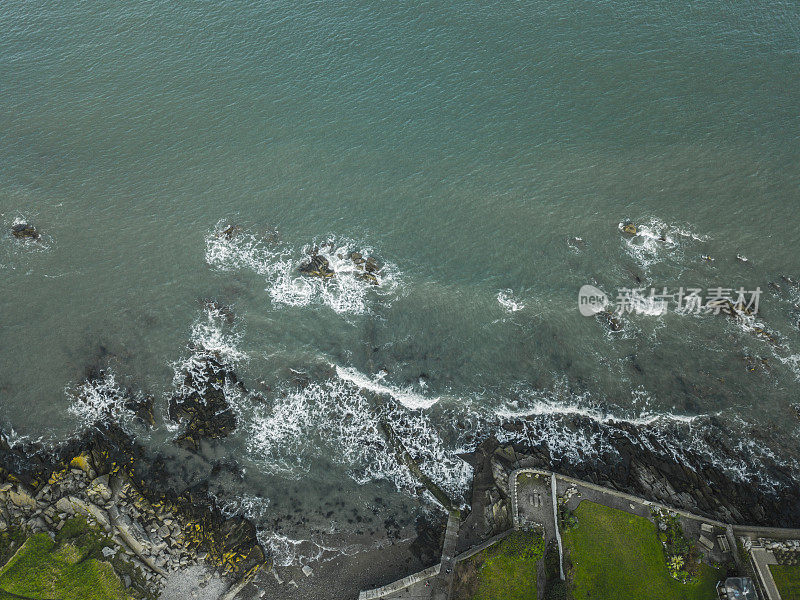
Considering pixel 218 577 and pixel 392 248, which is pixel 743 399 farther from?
pixel 218 577

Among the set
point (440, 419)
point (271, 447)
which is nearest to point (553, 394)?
point (440, 419)

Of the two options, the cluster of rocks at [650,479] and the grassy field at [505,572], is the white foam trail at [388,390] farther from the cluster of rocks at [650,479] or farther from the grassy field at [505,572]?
the grassy field at [505,572]

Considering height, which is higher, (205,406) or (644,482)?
(205,406)

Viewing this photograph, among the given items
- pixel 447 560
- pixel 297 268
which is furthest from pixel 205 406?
pixel 447 560

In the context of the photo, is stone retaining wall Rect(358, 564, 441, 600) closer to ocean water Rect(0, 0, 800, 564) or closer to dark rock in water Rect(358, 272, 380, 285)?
ocean water Rect(0, 0, 800, 564)

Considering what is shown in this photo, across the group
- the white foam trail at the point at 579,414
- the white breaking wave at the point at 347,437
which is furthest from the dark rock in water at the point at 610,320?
the white breaking wave at the point at 347,437

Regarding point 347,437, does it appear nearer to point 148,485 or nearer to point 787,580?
point 148,485

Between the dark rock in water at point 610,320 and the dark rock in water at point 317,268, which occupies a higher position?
the dark rock in water at point 317,268
